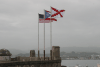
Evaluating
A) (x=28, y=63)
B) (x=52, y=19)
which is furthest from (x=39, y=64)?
(x=52, y=19)

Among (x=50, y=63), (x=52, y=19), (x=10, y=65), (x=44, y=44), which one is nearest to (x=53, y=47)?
(x=44, y=44)

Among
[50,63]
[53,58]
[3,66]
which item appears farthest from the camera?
[53,58]

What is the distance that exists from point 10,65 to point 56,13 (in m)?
10.9

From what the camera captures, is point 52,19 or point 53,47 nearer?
point 53,47

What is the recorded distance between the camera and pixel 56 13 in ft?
76.9

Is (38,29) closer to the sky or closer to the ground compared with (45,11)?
closer to the ground

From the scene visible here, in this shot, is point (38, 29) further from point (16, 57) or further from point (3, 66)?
point (3, 66)

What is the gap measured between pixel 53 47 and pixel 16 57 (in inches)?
306

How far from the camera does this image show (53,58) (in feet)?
70.6

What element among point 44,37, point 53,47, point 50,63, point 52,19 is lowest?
point 50,63

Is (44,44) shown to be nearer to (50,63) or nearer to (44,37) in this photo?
(44,37)

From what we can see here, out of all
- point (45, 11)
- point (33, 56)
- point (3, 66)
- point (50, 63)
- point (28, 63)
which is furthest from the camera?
point (33, 56)

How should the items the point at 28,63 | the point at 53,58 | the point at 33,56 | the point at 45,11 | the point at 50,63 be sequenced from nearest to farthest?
1. the point at 28,63
2. the point at 50,63
3. the point at 53,58
4. the point at 45,11
5. the point at 33,56

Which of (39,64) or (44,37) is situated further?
(44,37)
